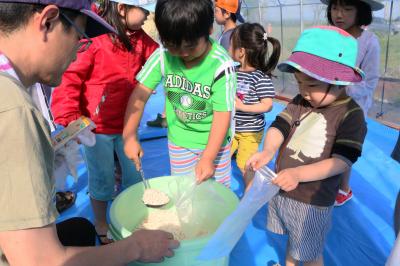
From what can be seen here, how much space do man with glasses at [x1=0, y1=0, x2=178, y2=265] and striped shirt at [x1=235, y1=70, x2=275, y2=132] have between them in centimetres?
143

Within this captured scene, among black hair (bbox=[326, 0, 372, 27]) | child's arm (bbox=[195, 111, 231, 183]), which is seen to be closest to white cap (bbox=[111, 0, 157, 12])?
child's arm (bbox=[195, 111, 231, 183])

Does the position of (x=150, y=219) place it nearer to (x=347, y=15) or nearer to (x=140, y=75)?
(x=140, y=75)

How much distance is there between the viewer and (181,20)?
3.99 feet

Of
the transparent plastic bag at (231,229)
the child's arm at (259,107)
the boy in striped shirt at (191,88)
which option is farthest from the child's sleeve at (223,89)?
the child's arm at (259,107)

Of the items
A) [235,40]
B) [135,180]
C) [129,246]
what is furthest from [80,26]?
[235,40]

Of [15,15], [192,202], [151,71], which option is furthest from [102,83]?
[15,15]

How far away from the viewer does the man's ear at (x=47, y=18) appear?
0.67m

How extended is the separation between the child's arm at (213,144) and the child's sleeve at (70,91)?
613 mm

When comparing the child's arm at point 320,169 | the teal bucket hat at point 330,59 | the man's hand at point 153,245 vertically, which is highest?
the teal bucket hat at point 330,59

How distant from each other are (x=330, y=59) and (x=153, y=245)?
810mm

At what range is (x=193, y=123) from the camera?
155 centimetres

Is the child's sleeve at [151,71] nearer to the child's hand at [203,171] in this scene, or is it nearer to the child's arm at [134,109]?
the child's arm at [134,109]

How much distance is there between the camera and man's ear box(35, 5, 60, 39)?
671 mm

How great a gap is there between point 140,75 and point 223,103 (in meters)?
0.39
